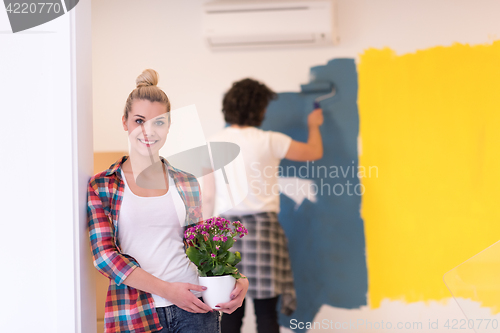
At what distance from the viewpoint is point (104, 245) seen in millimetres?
1022

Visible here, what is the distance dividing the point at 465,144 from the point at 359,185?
1.96 feet

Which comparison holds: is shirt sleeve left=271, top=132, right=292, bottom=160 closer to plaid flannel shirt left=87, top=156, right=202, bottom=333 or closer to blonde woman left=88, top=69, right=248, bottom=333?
blonde woman left=88, top=69, right=248, bottom=333

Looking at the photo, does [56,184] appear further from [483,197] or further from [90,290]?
[483,197]

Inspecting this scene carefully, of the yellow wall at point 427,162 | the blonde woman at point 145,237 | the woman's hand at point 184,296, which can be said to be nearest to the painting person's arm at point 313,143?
the yellow wall at point 427,162

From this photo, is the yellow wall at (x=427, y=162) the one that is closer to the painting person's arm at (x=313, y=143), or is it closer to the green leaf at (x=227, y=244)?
the painting person's arm at (x=313, y=143)

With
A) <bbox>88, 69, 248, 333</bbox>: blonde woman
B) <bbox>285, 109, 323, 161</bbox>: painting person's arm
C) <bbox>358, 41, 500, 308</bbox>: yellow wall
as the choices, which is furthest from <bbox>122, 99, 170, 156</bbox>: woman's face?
<bbox>358, 41, 500, 308</bbox>: yellow wall

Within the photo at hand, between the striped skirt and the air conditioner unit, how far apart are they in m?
0.98

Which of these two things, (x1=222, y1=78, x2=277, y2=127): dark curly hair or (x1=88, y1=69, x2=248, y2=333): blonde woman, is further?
(x1=222, y1=78, x2=277, y2=127): dark curly hair

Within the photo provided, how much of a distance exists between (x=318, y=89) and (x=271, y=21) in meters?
0.45

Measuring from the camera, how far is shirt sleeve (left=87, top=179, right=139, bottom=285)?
101 centimetres

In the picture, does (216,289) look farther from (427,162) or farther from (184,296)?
(427,162)

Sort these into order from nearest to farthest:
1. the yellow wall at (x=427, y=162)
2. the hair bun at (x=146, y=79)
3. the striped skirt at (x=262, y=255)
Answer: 1. the hair bun at (x=146, y=79)
2. the striped skirt at (x=262, y=255)
3. the yellow wall at (x=427, y=162)

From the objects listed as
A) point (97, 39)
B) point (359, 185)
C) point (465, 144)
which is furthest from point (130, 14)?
point (465, 144)

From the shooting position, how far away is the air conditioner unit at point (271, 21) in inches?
89.8
